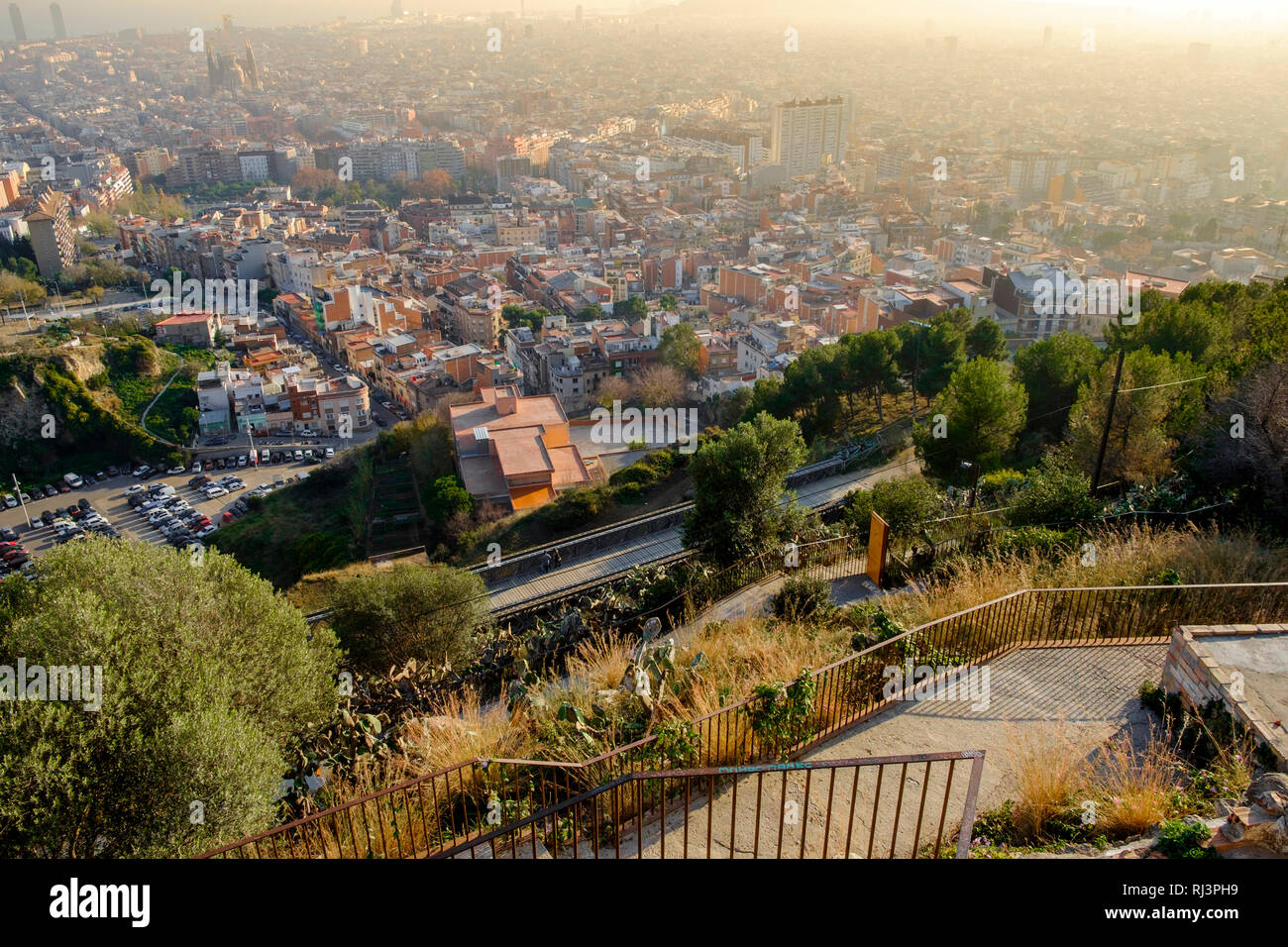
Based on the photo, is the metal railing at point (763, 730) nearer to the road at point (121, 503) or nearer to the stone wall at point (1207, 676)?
the stone wall at point (1207, 676)

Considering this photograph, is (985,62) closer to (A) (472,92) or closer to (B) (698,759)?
(A) (472,92)

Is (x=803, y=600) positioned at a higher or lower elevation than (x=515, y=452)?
higher

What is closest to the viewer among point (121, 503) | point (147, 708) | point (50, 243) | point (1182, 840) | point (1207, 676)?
point (1182, 840)

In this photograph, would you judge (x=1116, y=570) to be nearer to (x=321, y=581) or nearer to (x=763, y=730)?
(x=763, y=730)

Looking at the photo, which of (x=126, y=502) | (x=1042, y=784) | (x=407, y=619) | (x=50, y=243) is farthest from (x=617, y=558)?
(x=50, y=243)
